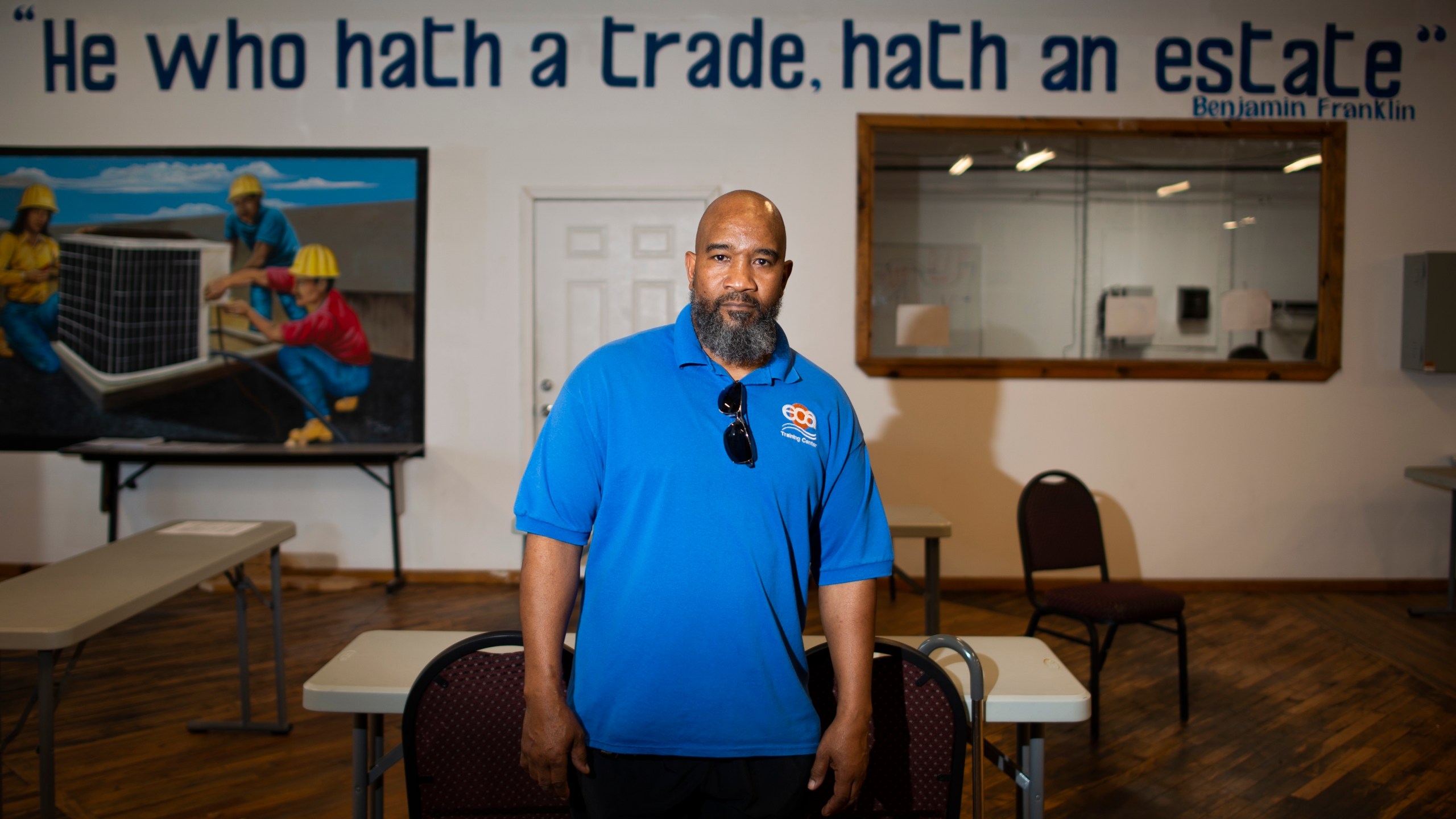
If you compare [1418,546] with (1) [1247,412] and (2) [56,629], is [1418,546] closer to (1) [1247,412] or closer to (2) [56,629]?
(1) [1247,412]

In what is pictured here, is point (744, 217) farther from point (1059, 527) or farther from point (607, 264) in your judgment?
point (607, 264)

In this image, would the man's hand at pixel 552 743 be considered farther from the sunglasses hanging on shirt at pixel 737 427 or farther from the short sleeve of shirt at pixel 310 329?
the short sleeve of shirt at pixel 310 329

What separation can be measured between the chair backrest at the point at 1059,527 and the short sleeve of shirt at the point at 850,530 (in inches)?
77.9

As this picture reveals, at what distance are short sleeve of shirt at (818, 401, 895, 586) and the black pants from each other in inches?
12.2

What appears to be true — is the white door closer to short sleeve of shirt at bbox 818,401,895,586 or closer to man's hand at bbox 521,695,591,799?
short sleeve of shirt at bbox 818,401,895,586

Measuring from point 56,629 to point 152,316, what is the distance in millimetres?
3682

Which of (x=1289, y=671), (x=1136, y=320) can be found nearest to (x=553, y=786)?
(x=1289, y=671)

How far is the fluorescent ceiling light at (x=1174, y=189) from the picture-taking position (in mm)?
4879

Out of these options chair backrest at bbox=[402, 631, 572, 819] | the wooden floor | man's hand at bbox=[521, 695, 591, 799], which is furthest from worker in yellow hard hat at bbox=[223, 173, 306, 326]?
man's hand at bbox=[521, 695, 591, 799]

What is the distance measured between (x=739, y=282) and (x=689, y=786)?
2.65 feet

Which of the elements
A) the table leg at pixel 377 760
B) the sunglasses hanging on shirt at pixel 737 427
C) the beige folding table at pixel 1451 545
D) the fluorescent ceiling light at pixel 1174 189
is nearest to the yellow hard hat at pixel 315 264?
the table leg at pixel 377 760

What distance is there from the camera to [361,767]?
1709mm

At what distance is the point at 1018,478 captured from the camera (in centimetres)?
488

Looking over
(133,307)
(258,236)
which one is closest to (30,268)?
(133,307)
